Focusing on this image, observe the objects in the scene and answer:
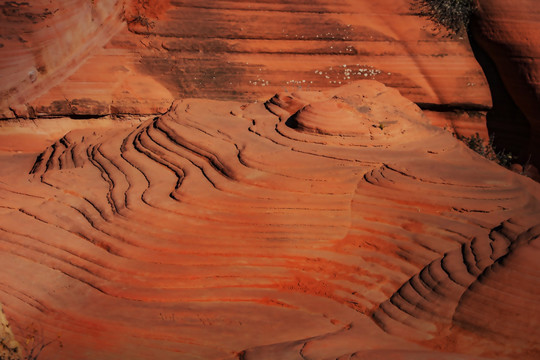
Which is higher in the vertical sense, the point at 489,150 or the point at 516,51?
the point at 516,51

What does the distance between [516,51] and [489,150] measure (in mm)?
1725

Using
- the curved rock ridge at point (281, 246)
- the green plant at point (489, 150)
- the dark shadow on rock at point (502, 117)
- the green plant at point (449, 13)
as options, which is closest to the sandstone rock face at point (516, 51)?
the dark shadow on rock at point (502, 117)

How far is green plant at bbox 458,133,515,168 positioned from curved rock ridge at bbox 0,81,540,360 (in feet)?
8.46

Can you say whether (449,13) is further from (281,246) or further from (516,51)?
(281,246)

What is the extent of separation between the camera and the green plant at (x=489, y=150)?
874 centimetres

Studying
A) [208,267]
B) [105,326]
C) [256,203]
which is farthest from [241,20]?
[105,326]

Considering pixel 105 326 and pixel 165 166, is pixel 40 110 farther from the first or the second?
pixel 105 326

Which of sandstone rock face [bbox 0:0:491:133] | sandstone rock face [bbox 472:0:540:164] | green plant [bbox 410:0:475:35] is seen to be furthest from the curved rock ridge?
green plant [bbox 410:0:475:35]

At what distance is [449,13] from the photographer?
9484 mm

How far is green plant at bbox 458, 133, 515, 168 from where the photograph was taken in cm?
874

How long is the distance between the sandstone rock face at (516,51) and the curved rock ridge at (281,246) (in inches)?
139

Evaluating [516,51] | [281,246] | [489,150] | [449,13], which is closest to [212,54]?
[449,13]

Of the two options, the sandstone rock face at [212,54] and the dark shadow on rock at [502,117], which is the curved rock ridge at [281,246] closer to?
the sandstone rock face at [212,54]

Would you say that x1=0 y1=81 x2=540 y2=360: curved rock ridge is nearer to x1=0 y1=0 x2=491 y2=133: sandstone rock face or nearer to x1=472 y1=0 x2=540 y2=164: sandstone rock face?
x1=0 y1=0 x2=491 y2=133: sandstone rock face
